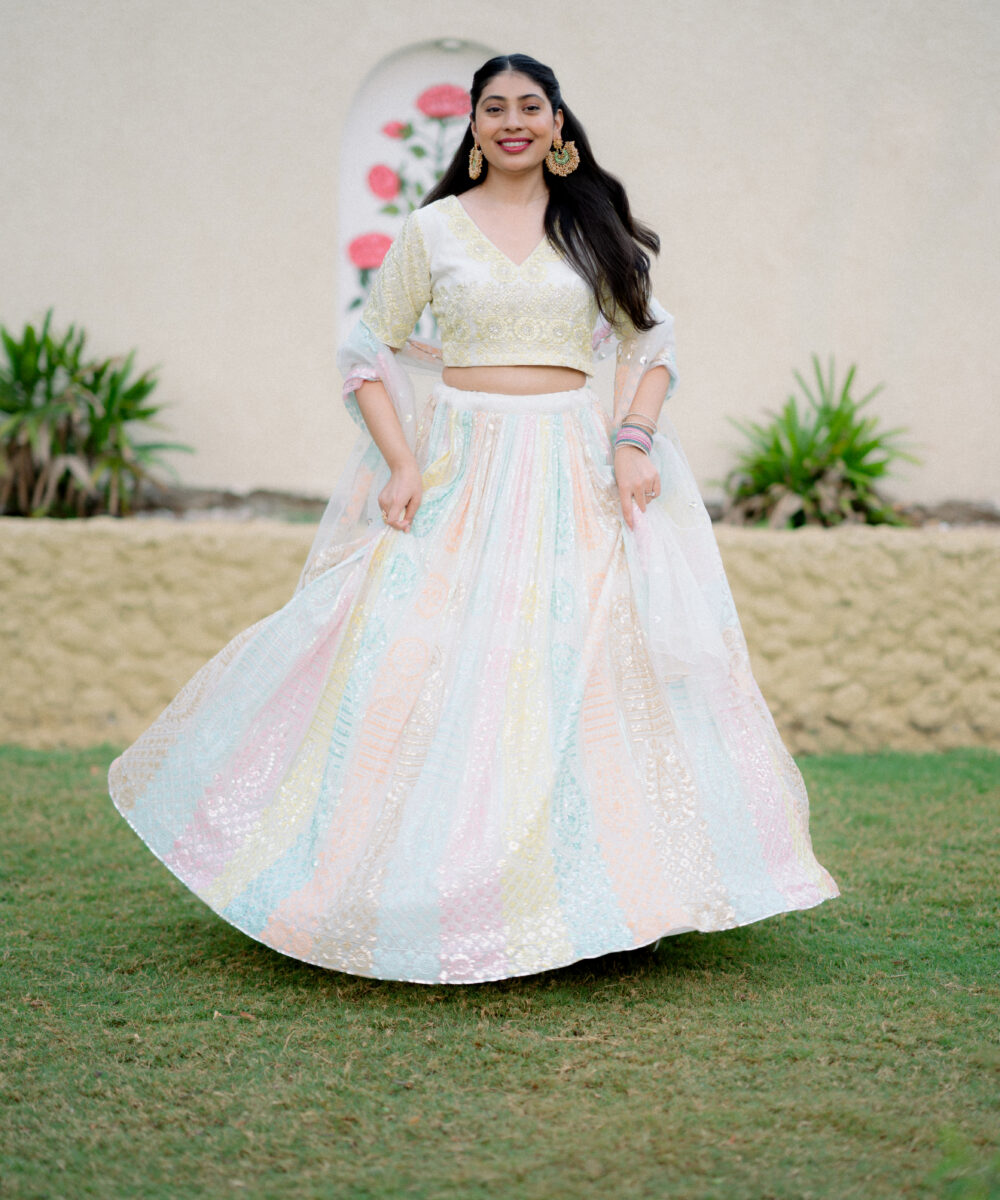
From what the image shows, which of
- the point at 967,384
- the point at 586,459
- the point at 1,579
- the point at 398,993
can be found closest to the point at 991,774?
the point at 967,384

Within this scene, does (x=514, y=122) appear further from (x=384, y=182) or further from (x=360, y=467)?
(x=384, y=182)

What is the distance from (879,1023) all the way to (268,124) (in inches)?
184

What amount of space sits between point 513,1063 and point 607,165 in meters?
4.46

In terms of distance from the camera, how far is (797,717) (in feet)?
16.5

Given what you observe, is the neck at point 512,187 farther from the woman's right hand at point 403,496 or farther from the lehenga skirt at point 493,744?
the woman's right hand at point 403,496

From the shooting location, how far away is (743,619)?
500 cm

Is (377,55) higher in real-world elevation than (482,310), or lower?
higher

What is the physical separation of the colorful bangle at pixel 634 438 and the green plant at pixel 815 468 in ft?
9.12

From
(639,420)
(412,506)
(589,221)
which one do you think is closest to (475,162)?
(589,221)

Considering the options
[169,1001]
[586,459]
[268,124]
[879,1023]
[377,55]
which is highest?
[377,55]

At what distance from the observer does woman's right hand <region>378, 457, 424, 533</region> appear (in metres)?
2.73

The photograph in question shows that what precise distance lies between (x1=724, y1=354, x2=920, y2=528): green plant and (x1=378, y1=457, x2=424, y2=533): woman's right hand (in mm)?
3022

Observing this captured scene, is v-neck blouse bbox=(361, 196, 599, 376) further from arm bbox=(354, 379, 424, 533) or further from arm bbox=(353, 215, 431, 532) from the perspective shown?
arm bbox=(354, 379, 424, 533)

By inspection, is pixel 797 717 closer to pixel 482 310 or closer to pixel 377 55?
pixel 482 310
